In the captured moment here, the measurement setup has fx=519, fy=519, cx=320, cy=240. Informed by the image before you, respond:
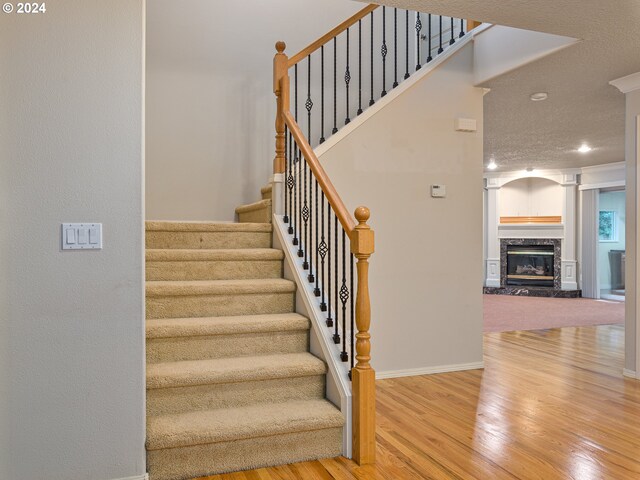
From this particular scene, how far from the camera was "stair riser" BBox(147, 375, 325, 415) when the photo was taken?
2.60m

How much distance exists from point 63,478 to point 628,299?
4100 millimetres

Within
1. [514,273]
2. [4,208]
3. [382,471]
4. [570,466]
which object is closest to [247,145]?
[4,208]

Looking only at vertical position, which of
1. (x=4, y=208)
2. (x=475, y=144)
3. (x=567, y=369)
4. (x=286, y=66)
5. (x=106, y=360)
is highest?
(x=286, y=66)

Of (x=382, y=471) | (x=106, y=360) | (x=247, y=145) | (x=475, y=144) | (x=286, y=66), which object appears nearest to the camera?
(x=106, y=360)

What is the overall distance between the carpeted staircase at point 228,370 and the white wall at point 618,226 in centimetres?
863

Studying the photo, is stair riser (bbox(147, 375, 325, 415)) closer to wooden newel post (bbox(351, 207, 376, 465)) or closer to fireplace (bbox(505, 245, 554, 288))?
wooden newel post (bbox(351, 207, 376, 465))

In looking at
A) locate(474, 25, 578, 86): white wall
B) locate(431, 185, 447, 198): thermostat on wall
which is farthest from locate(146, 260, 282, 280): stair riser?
locate(474, 25, 578, 86): white wall

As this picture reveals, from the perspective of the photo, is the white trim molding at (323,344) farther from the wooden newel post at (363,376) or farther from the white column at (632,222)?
the white column at (632,222)

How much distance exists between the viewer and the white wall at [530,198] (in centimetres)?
1070

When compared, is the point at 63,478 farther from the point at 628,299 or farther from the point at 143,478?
the point at 628,299

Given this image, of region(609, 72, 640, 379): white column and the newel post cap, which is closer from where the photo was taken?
the newel post cap

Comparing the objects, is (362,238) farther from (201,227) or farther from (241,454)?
(201,227)

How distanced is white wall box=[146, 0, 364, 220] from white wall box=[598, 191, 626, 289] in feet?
24.9

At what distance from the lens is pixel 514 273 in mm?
10656
